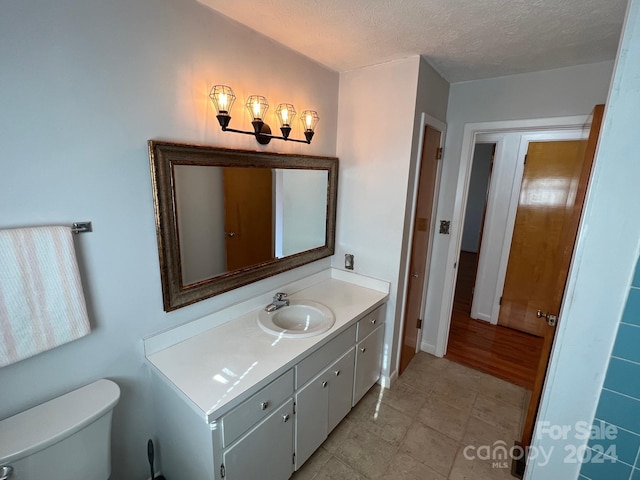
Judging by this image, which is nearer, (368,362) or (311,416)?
(311,416)

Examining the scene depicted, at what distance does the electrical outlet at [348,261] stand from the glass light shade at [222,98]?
1364mm

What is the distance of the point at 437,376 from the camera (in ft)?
8.05

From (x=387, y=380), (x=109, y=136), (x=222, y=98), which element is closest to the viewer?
(x=109, y=136)

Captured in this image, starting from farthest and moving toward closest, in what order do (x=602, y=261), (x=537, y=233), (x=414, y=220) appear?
1. (x=537, y=233)
2. (x=414, y=220)
3. (x=602, y=261)

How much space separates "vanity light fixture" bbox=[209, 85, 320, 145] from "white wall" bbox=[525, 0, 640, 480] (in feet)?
4.53

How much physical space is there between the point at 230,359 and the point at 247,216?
798 millimetres

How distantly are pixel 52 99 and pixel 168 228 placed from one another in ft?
1.91

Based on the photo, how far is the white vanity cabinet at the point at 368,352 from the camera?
192 cm

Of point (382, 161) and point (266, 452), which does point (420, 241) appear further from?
point (266, 452)

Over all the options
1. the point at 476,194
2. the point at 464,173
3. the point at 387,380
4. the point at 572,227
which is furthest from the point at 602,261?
the point at 476,194

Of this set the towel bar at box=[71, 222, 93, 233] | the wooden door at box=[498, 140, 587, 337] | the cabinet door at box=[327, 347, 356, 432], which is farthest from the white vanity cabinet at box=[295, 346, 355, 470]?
the wooden door at box=[498, 140, 587, 337]

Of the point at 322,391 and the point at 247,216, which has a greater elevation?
the point at 247,216

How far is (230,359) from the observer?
4.35 ft

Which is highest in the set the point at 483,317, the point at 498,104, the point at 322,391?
the point at 498,104
